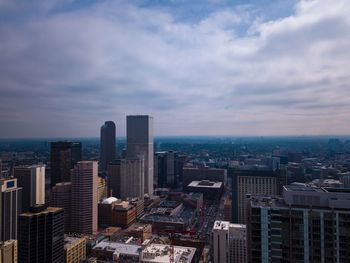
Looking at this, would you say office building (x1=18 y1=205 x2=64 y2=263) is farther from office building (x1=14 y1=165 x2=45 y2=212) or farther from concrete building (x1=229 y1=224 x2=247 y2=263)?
concrete building (x1=229 y1=224 x2=247 y2=263)

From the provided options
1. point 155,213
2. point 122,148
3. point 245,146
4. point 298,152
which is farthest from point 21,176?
point 245,146

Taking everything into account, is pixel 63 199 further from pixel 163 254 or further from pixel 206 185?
pixel 206 185

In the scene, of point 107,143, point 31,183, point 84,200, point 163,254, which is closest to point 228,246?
point 163,254

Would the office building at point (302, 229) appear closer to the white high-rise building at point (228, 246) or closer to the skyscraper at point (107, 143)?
the white high-rise building at point (228, 246)

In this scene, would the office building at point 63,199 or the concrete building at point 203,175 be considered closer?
the office building at point 63,199

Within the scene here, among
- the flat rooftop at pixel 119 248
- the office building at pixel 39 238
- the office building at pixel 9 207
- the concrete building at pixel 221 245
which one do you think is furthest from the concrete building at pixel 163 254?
the office building at pixel 9 207

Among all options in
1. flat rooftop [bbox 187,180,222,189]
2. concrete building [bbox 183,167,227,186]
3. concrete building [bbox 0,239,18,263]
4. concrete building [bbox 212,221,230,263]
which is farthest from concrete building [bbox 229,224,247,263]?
concrete building [bbox 183,167,227,186]

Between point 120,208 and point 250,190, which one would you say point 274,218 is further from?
point 120,208
